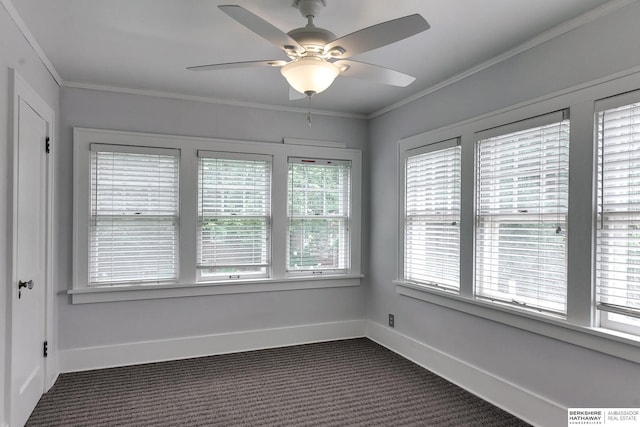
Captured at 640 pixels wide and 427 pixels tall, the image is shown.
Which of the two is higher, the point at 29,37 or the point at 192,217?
the point at 29,37

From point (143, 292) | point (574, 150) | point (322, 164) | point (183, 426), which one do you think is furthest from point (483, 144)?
point (143, 292)

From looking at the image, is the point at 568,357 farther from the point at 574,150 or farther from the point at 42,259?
the point at 42,259

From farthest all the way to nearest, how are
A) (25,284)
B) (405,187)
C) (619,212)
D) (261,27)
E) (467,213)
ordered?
(405,187) < (467,213) < (25,284) < (619,212) < (261,27)

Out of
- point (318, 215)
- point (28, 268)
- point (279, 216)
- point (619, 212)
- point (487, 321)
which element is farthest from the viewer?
point (318, 215)

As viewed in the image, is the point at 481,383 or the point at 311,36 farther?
the point at 481,383

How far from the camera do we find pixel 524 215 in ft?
8.96

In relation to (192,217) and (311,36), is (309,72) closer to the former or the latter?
(311,36)

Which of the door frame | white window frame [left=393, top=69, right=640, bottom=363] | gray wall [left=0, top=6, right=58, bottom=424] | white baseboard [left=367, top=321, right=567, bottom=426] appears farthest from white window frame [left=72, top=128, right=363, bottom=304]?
white window frame [left=393, top=69, right=640, bottom=363]

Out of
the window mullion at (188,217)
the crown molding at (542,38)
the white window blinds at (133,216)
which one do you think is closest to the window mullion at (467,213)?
the crown molding at (542,38)

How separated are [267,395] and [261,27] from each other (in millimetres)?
2540

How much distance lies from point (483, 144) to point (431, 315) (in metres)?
1.55

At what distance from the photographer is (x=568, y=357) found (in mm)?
2449

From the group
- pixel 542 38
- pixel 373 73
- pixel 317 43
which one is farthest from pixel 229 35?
pixel 542 38

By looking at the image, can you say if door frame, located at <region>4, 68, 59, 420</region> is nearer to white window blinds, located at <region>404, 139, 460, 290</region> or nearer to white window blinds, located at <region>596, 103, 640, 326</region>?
white window blinds, located at <region>404, 139, 460, 290</region>
